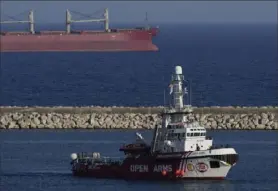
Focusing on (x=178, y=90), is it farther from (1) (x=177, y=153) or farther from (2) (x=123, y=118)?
(2) (x=123, y=118)

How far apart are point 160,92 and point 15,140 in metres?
33.3

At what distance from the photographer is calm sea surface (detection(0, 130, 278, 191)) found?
49844mm

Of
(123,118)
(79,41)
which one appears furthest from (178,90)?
(79,41)

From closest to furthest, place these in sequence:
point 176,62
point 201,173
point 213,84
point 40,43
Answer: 1. point 201,173
2. point 213,84
3. point 176,62
4. point 40,43

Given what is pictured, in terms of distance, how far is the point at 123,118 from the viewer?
226 feet

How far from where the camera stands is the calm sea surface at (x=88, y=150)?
49.8 m

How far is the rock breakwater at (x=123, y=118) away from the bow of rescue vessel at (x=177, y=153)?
50.8 feet

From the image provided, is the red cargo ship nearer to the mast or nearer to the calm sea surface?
the calm sea surface

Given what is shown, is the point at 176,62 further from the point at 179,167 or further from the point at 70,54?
the point at 179,167

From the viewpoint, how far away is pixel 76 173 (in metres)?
53.1

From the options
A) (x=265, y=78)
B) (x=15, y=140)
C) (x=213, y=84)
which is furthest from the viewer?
(x=265, y=78)

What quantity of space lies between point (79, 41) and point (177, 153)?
125 m

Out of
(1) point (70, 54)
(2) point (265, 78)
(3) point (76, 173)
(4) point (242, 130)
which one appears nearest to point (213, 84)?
(2) point (265, 78)

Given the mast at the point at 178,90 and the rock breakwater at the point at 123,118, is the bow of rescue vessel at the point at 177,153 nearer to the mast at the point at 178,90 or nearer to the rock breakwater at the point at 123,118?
the mast at the point at 178,90
